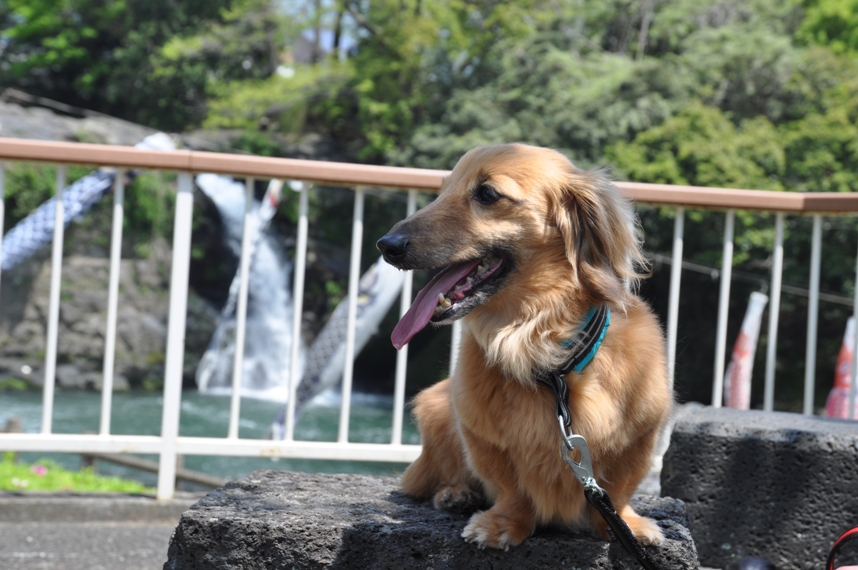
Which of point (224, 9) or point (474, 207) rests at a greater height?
point (224, 9)

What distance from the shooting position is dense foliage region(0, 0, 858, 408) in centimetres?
1472

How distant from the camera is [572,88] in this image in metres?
16.5

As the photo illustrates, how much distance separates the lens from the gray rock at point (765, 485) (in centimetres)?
264

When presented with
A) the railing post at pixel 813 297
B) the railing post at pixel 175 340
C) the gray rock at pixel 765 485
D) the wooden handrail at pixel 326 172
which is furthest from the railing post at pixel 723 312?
the railing post at pixel 175 340

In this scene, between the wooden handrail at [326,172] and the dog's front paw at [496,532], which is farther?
the wooden handrail at [326,172]

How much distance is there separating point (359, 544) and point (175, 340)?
1.85m

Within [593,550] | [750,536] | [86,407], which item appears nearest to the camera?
[593,550]

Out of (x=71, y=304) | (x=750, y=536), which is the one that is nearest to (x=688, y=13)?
(x=71, y=304)

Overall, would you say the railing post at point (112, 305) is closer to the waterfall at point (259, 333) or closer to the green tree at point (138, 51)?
the waterfall at point (259, 333)

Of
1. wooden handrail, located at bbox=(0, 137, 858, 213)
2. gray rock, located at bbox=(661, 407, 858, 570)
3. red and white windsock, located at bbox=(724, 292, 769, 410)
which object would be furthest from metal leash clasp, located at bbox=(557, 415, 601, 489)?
red and white windsock, located at bbox=(724, 292, 769, 410)

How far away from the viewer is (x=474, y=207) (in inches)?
78.3

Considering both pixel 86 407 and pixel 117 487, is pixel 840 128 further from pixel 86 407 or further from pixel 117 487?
pixel 86 407

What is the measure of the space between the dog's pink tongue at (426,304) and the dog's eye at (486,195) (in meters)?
0.16

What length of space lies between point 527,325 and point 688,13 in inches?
710
